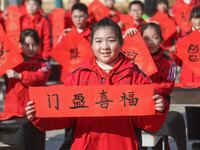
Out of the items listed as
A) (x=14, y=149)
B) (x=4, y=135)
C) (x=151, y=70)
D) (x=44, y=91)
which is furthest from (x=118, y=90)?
(x=14, y=149)

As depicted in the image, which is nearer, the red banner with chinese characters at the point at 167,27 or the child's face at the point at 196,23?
the child's face at the point at 196,23

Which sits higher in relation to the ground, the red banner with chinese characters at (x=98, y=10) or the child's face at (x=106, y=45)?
the red banner with chinese characters at (x=98, y=10)

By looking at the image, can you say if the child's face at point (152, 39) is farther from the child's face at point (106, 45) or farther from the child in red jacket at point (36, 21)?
the child in red jacket at point (36, 21)

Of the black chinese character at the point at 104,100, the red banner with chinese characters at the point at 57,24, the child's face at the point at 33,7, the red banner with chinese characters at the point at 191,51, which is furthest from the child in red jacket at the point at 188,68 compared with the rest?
the child's face at the point at 33,7

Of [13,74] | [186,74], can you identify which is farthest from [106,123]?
[186,74]

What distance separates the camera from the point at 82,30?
4957 mm

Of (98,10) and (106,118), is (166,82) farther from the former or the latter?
(98,10)

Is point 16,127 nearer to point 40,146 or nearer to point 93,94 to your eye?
point 40,146

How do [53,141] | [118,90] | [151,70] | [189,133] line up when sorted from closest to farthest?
[118,90] < [151,70] < [189,133] < [53,141]

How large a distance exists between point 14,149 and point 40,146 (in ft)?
0.95

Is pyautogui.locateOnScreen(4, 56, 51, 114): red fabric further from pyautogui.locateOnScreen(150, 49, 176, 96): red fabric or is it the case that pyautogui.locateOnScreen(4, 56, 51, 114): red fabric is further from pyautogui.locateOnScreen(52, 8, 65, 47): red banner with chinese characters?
pyautogui.locateOnScreen(52, 8, 65, 47): red banner with chinese characters

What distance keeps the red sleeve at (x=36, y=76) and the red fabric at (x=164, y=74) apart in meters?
1.23

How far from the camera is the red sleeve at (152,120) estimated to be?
2.22 meters

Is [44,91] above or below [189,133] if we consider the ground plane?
above
